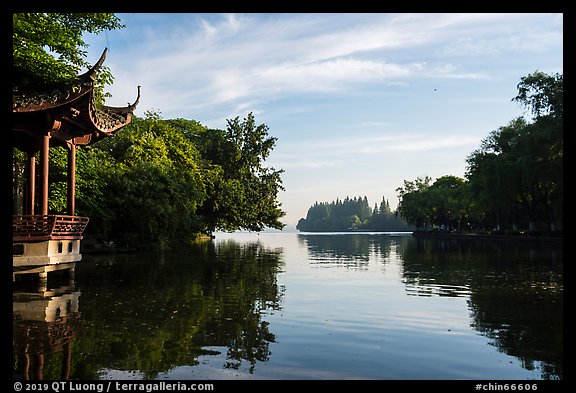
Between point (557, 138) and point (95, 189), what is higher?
point (557, 138)

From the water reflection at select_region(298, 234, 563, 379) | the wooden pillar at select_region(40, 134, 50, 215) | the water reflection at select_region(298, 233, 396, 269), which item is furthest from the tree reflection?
the wooden pillar at select_region(40, 134, 50, 215)

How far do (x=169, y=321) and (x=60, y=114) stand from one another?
1295cm

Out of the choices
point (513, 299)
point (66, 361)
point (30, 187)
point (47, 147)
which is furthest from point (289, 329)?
point (30, 187)

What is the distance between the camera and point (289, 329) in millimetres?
11398

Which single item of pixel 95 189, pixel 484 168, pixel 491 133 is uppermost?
pixel 491 133

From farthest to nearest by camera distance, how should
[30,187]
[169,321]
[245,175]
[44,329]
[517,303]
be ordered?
1. [245,175]
2. [30,187]
3. [517,303]
4. [169,321]
5. [44,329]

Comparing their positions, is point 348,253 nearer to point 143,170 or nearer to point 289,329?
point 143,170

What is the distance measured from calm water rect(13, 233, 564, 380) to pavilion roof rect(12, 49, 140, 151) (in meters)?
6.40

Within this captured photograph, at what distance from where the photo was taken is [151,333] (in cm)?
1073
